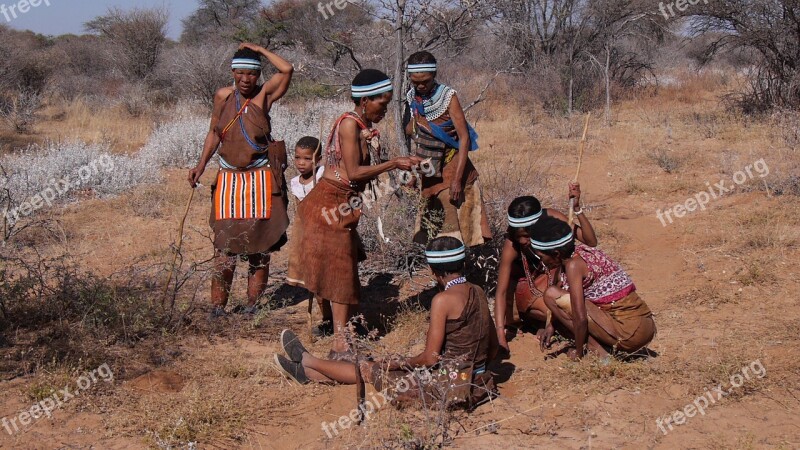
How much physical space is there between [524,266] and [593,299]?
1.68ft

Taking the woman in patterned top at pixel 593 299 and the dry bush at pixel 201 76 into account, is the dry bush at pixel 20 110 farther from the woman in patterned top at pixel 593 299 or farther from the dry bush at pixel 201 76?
the woman in patterned top at pixel 593 299

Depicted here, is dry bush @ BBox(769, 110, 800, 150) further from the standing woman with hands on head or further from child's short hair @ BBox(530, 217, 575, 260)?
the standing woman with hands on head

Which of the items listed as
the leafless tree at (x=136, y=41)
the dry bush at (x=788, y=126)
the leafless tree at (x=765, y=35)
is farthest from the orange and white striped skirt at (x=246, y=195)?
the leafless tree at (x=136, y=41)

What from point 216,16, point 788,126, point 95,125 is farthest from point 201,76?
point 216,16

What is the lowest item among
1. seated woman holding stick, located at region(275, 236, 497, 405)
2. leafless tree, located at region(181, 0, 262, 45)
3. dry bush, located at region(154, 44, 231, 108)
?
seated woman holding stick, located at region(275, 236, 497, 405)

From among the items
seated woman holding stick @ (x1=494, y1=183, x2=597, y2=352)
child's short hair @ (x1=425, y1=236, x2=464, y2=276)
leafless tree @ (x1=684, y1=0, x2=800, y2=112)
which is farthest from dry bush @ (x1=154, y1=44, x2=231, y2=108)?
child's short hair @ (x1=425, y1=236, x2=464, y2=276)

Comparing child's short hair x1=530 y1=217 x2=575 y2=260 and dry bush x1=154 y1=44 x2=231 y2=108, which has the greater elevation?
dry bush x1=154 y1=44 x2=231 y2=108

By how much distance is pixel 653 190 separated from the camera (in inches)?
308

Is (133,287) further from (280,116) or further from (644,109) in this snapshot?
(644,109)

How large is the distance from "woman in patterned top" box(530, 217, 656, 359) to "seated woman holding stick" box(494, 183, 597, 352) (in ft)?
0.61

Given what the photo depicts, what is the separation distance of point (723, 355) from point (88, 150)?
25.3 feet

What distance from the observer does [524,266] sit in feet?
14.5

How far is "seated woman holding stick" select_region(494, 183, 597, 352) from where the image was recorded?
4.21 metres

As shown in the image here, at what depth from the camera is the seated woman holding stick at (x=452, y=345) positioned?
139 inches
